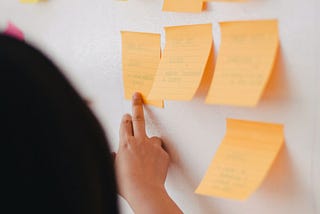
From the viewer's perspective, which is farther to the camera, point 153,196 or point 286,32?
point 153,196

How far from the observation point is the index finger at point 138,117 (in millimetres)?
768

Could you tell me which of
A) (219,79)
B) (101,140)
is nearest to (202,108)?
(219,79)

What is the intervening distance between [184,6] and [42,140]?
288 millimetres

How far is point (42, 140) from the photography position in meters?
0.50

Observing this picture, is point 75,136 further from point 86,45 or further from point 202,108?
point 86,45

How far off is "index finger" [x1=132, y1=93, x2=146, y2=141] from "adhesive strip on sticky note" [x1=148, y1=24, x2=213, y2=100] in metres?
0.06

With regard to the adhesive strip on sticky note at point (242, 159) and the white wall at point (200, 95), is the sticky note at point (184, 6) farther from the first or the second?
the adhesive strip on sticky note at point (242, 159)

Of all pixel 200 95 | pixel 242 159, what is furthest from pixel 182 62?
pixel 242 159

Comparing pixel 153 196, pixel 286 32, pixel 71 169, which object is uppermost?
pixel 286 32

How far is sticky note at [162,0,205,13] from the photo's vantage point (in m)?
0.65

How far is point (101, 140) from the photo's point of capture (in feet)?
1.82

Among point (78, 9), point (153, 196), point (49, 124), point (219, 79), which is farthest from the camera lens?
point (78, 9)

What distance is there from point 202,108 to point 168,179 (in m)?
0.16

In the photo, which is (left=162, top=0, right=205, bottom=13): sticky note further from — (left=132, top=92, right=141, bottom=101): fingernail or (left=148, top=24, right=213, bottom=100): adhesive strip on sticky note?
(left=132, top=92, right=141, bottom=101): fingernail
